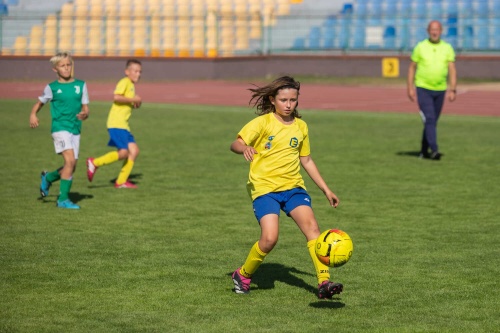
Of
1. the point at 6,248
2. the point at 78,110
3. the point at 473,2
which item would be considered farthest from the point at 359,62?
the point at 6,248

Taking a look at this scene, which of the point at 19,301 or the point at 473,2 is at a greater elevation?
the point at 473,2

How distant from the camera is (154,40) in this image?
40.1 m

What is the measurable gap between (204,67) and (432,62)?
76.1 ft

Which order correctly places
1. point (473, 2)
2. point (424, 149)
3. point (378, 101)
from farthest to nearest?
point (473, 2), point (378, 101), point (424, 149)

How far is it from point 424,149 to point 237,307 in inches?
396

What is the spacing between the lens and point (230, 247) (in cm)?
927

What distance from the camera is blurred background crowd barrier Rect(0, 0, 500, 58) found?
3806 centimetres

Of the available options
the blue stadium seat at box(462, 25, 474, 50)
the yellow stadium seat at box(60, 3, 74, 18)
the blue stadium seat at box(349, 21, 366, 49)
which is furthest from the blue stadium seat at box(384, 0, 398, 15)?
the yellow stadium seat at box(60, 3, 74, 18)

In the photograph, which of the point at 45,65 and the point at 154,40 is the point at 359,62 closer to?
the point at 154,40

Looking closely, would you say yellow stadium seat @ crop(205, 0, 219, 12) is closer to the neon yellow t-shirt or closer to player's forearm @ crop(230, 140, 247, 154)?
the neon yellow t-shirt

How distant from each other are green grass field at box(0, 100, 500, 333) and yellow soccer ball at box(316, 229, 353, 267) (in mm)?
355

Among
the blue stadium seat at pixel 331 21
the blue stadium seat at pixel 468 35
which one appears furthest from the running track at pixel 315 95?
the blue stadium seat at pixel 331 21

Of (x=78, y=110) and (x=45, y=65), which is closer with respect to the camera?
(x=78, y=110)

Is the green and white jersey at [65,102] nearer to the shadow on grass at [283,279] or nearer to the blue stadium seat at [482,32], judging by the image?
the shadow on grass at [283,279]
